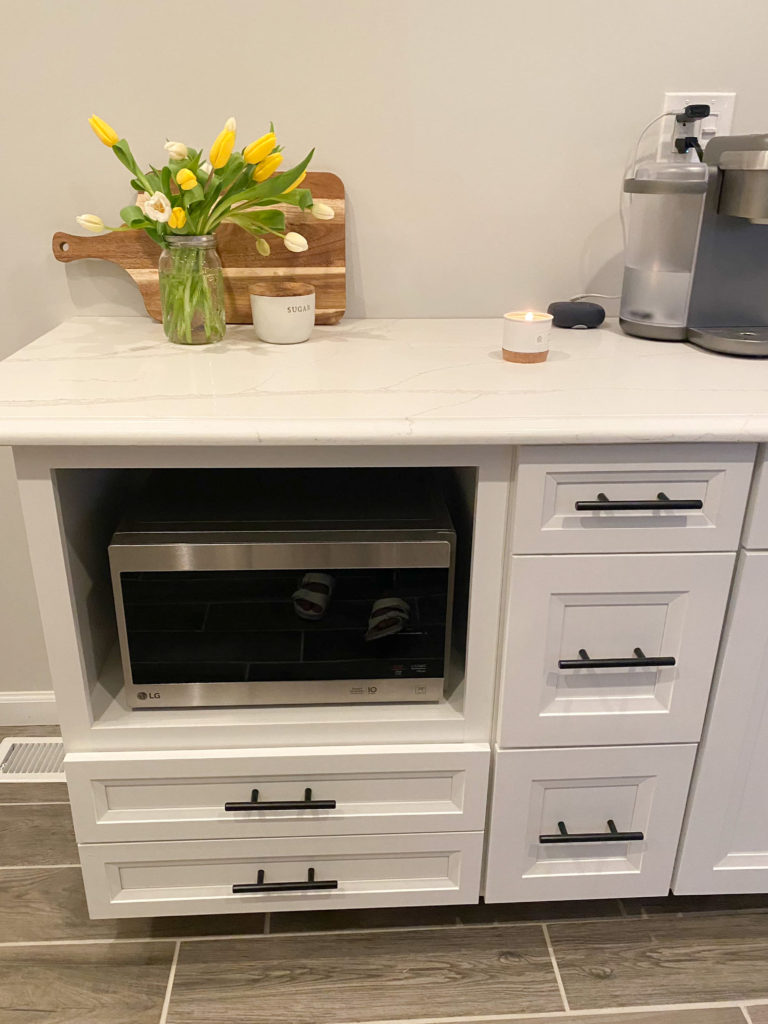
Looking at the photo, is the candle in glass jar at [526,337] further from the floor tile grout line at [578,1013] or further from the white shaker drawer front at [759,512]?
the floor tile grout line at [578,1013]

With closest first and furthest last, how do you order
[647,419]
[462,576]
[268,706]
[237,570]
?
1. [647,419]
2. [237,570]
3. [268,706]
4. [462,576]

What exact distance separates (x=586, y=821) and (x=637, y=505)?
544 millimetres

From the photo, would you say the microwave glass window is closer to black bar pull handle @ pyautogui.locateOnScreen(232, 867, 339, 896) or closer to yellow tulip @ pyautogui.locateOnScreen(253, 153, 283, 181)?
black bar pull handle @ pyautogui.locateOnScreen(232, 867, 339, 896)

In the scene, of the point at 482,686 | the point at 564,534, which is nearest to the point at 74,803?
the point at 482,686

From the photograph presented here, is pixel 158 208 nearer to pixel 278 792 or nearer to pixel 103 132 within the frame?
pixel 103 132

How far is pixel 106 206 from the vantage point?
4.86ft

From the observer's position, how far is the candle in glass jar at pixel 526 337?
4.17ft

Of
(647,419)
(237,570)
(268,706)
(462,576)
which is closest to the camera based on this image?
(647,419)

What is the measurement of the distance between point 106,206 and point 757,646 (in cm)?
130

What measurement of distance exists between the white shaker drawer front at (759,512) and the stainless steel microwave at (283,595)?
41cm

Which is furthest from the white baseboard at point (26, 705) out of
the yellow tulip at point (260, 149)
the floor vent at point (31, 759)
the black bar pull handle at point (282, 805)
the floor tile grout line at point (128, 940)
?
the yellow tulip at point (260, 149)

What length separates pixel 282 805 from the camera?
125cm

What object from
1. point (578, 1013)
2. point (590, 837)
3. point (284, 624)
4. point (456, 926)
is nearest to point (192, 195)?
point (284, 624)

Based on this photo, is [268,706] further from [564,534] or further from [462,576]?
[564,534]
